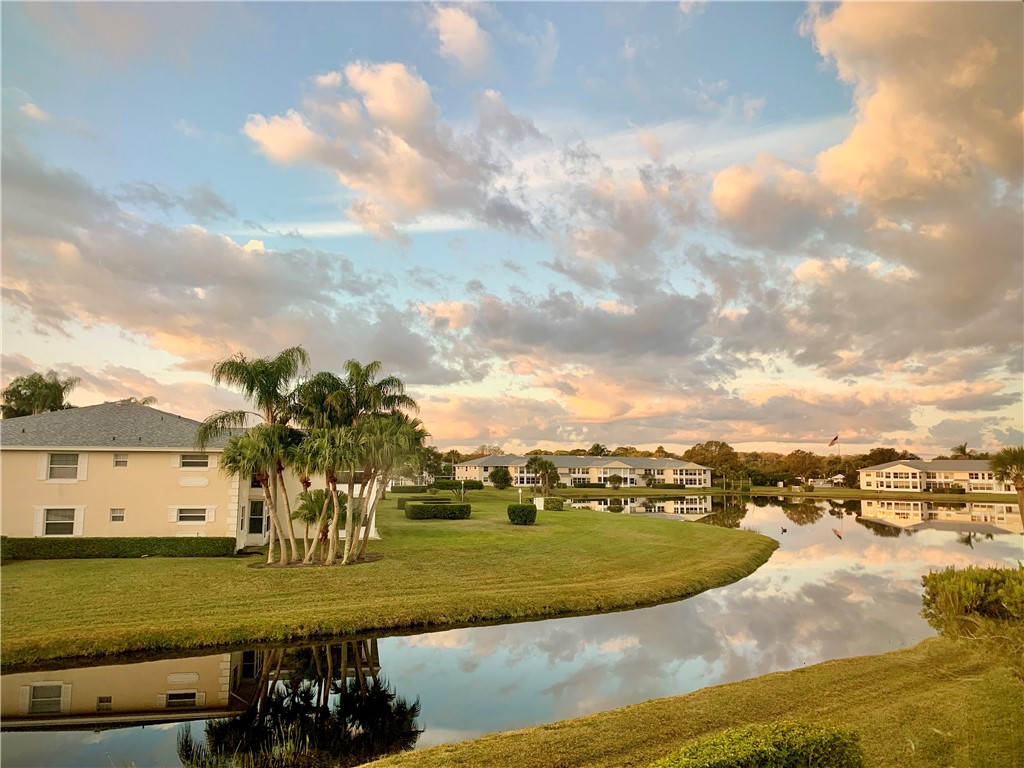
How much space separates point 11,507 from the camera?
79.2 ft

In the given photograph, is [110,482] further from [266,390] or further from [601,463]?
[601,463]

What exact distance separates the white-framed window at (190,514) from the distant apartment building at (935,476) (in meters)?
114

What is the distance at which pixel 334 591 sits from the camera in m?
19.9

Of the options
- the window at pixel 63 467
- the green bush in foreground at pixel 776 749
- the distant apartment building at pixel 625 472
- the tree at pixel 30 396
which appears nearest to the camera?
the green bush in foreground at pixel 776 749

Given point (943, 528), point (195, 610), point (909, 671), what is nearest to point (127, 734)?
point (195, 610)

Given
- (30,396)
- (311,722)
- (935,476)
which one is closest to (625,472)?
(935,476)

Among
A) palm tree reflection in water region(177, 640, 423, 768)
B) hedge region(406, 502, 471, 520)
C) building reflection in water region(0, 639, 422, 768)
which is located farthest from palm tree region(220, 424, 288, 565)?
hedge region(406, 502, 471, 520)

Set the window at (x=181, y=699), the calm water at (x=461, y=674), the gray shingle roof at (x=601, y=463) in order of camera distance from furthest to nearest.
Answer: the gray shingle roof at (x=601, y=463), the window at (x=181, y=699), the calm water at (x=461, y=674)

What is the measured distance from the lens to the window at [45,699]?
11.9m

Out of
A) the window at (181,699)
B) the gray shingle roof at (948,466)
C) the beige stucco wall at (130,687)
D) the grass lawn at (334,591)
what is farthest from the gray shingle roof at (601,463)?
the window at (181,699)

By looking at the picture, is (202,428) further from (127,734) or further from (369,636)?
(127,734)

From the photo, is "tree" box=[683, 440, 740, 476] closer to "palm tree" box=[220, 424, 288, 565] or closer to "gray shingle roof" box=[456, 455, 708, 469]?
"gray shingle roof" box=[456, 455, 708, 469]

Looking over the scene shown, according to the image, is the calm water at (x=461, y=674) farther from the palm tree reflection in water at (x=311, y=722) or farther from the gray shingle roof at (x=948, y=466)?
the gray shingle roof at (x=948, y=466)

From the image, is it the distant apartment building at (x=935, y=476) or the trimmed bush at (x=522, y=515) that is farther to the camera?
the distant apartment building at (x=935, y=476)
